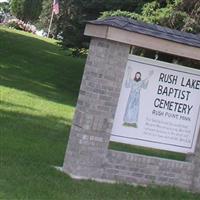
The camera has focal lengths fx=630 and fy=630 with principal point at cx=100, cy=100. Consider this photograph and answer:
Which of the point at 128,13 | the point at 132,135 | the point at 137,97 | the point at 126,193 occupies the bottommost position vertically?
the point at 126,193

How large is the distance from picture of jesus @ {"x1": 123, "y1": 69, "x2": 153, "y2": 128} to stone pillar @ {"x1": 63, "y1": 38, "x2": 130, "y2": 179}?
0.80 ft

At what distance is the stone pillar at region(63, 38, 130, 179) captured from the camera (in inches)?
350

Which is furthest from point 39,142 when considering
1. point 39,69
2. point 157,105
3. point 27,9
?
point 27,9

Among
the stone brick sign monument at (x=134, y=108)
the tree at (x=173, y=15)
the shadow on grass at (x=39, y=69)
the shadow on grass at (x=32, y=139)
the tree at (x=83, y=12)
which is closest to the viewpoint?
the stone brick sign monument at (x=134, y=108)

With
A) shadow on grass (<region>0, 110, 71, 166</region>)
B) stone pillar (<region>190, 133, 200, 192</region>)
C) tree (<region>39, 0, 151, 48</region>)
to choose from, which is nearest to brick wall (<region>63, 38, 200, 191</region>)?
shadow on grass (<region>0, 110, 71, 166</region>)

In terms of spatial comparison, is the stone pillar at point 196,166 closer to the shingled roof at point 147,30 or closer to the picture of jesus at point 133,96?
the picture of jesus at point 133,96

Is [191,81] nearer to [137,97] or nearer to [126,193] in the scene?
[137,97]

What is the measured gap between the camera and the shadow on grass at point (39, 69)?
66.7 ft

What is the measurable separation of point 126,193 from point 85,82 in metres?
1.68

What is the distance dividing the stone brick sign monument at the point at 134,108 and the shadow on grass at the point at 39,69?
9.35m

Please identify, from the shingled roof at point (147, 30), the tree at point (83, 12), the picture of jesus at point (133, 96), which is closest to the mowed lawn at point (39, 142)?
the picture of jesus at point (133, 96)

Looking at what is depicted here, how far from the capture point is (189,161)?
31.8 feet

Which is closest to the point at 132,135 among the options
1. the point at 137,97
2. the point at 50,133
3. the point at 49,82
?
the point at 137,97

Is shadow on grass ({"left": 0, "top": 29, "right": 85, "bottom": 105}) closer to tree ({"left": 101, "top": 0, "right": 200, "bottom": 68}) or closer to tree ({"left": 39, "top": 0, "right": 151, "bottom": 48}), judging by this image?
tree ({"left": 39, "top": 0, "right": 151, "bottom": 48})
